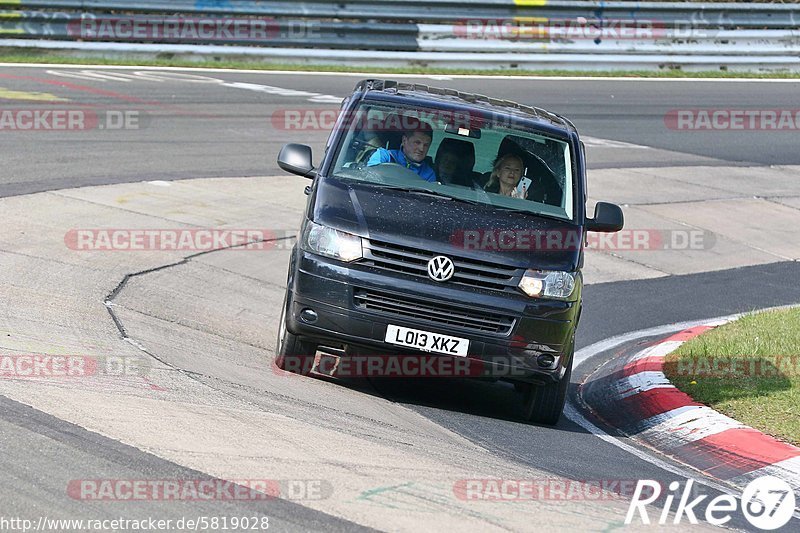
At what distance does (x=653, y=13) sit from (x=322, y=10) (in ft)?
25.0

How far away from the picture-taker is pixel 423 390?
26.8 ft

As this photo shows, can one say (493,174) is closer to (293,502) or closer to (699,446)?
(699,446)

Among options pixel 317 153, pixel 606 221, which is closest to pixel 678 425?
pixel 606 221

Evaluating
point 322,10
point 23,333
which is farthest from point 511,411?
point 322,10

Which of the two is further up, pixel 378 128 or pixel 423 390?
pixel 378 128

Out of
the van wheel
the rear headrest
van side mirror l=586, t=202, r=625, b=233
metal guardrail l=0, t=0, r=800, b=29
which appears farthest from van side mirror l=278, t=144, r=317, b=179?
metal guardrail l=0, t=0, r=800, b=29

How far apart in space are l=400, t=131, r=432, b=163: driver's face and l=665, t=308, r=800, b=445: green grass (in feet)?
7.90

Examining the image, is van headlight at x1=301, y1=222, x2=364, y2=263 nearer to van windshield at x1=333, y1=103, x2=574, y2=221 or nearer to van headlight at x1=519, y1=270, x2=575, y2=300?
van windshield at x1=333, y1=103, x2=574, y2=221

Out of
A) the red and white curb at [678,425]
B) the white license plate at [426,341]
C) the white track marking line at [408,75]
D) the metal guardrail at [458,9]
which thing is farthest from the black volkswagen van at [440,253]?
the metal guardrail at [458,9]

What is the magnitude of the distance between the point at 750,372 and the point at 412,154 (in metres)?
2.91

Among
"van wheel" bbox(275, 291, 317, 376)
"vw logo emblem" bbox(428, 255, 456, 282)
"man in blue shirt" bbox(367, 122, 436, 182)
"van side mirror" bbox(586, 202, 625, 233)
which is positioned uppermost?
"man in blue shirt" bbox(367, 122, 436, 182)

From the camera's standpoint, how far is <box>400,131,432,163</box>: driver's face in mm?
8147

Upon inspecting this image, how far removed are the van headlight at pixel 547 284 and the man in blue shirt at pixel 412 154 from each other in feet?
3.79

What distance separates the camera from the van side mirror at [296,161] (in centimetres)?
813
